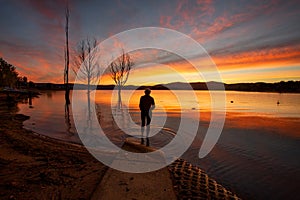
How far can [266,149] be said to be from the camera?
8.05m

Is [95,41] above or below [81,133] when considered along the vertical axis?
above

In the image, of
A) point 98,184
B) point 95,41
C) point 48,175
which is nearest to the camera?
point 98,184

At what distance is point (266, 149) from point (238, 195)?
15.4 ft

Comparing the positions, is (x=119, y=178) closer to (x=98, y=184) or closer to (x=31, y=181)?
(x=98, y=184)

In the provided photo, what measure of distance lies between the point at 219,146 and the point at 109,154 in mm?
5213

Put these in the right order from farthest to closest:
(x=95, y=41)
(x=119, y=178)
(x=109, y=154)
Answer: (x=95, y=41), (x=109, y=154), (x=119, y=178)

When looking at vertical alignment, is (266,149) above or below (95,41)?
below

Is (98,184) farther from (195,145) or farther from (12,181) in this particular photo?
(195,145)

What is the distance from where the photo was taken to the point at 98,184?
3.97 metres

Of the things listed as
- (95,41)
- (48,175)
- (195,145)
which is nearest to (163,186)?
(48,175)

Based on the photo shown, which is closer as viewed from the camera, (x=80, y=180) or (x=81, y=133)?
(x=80, y=180)

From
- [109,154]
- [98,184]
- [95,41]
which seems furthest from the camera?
[95,41]

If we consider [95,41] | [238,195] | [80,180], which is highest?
[95,41]

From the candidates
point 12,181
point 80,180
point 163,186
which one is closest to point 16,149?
point 12,181
